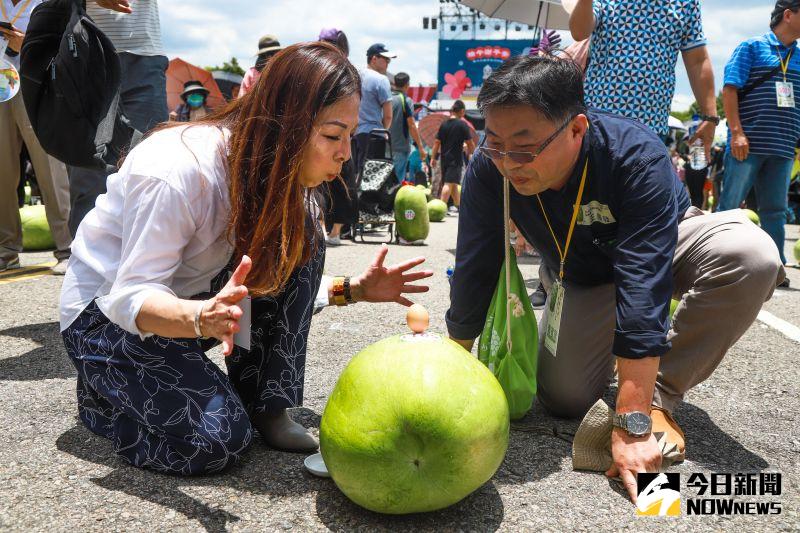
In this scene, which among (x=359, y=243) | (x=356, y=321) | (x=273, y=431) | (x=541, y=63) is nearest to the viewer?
(x=541, y=63)

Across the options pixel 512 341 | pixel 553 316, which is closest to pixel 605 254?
pixel 553 316

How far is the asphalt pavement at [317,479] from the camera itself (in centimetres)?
185

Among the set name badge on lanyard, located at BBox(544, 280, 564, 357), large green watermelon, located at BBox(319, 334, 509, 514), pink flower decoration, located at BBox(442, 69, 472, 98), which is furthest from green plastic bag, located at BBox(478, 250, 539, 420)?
pink flower decoration, located at BBox(442, 69, 472, 98)

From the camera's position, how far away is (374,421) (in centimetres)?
172

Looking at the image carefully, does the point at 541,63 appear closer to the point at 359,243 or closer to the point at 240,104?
the point at 240,104

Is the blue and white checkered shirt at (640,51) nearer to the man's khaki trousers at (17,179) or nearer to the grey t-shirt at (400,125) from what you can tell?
the man's khaki trousers at (17,179)

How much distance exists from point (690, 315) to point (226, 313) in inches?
69.2

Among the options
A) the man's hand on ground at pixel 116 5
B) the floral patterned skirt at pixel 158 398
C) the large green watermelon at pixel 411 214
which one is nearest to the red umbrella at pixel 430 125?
the large green watermelon at pixel 411 214

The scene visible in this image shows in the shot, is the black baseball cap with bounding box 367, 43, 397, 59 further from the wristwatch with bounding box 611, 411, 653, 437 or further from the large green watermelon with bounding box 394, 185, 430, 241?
the wristwatch with bounding box 611, 411, 653, 437

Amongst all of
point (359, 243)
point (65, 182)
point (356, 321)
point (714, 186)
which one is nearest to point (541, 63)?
point (356, 321)

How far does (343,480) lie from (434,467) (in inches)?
10.1

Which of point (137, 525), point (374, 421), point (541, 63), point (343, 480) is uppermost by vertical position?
point (541, 63)

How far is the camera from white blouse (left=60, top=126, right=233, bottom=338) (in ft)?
6.27

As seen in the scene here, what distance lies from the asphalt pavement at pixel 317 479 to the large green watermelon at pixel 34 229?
12.0 ft
